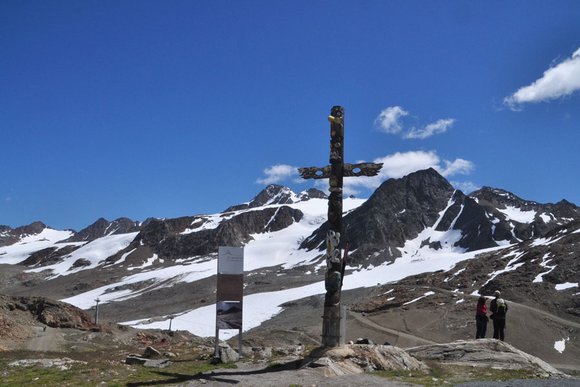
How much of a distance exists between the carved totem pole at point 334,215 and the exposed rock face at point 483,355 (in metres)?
4.49

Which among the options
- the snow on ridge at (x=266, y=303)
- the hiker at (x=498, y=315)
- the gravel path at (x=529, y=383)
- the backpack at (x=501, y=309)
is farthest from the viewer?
the snow on ridge at (x=266, y=303)

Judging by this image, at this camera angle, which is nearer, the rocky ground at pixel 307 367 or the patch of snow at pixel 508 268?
the rocky ground at pixel 307 367

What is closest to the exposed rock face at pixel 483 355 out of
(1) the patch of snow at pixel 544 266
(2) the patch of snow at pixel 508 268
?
(1) the patch of snow at pixel 544 266

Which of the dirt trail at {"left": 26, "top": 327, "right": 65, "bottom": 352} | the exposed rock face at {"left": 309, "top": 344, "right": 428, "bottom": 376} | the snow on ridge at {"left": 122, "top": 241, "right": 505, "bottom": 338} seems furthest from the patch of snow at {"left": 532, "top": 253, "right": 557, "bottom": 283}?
the exposed rock face at {"left": 309, "top": 344, "right": 428, "bottom": 376}

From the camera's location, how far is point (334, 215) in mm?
22031

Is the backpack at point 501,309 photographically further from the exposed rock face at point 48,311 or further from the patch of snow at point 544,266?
the patch of snow at point 544,266

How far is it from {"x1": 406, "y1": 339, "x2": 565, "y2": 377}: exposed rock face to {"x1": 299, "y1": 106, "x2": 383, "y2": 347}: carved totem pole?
4.49 m

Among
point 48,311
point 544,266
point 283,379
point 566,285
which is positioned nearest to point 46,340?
point 48,311

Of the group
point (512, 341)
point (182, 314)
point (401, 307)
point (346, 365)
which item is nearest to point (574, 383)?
point (346, 365)

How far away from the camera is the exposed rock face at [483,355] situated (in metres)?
21.3

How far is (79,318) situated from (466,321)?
161 feet

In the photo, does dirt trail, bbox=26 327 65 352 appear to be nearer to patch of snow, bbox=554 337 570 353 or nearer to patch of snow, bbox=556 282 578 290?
patch of snow, bbox=554 337 570 353

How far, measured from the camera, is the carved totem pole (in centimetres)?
2103

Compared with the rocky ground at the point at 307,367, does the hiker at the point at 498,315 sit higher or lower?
higher
